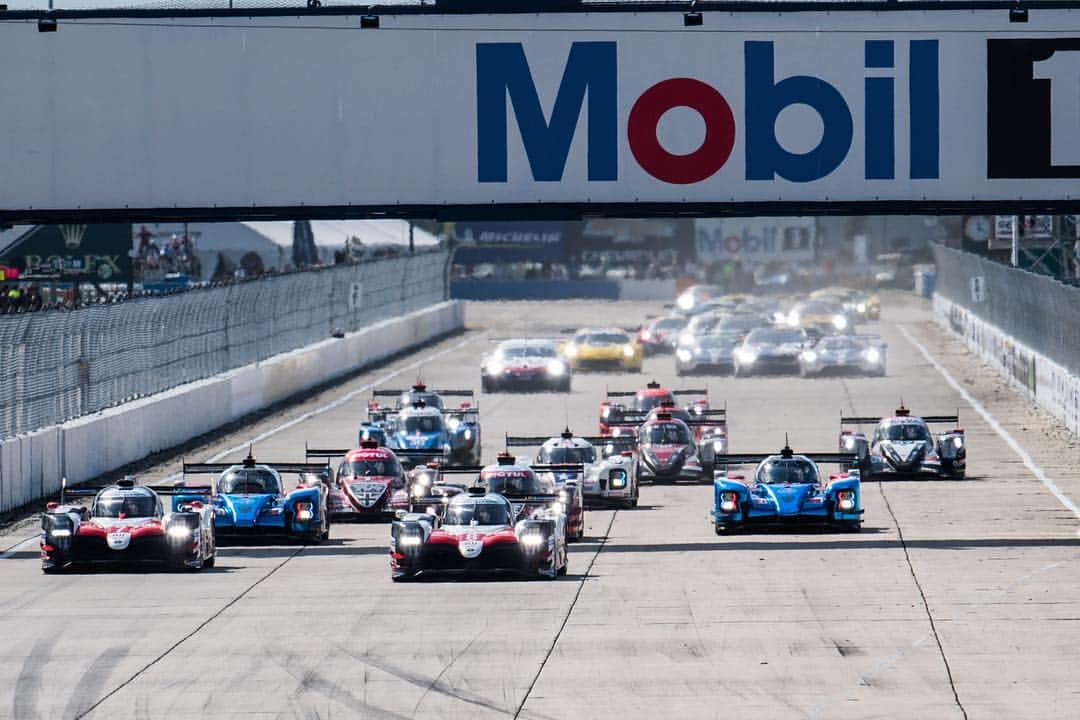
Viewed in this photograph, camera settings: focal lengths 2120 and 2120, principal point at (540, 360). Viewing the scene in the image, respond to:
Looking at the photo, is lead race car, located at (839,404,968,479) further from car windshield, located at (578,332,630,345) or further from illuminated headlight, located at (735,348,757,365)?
car windshield, located at (578,332,630,345)

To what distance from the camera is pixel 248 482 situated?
30.3 m

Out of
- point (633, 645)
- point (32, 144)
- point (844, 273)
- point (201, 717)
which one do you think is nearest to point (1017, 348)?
point (32, 144)

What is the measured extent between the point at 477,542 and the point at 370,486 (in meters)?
7.01

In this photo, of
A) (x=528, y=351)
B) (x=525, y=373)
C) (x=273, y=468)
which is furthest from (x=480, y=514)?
(x=528, y=351)

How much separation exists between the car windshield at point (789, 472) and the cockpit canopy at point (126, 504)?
8898 mm

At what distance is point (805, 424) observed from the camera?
49750 mm

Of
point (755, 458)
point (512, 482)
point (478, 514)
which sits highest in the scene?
point (755, 458)

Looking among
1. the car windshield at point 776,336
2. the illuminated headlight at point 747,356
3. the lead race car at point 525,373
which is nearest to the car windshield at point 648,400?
the lead race car at point 525,373

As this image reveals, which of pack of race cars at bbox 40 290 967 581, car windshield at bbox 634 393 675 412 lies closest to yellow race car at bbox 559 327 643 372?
pack of race cars at bbox 40 290 967 581

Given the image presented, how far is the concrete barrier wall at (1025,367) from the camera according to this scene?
157 feet

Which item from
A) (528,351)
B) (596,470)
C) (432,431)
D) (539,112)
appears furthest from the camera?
(528,351)

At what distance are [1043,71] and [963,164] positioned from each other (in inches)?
66.8

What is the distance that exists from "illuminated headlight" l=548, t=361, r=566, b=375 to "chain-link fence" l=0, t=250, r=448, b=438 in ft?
24.7

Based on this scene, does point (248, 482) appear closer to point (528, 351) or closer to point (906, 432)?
point (906, 432)
